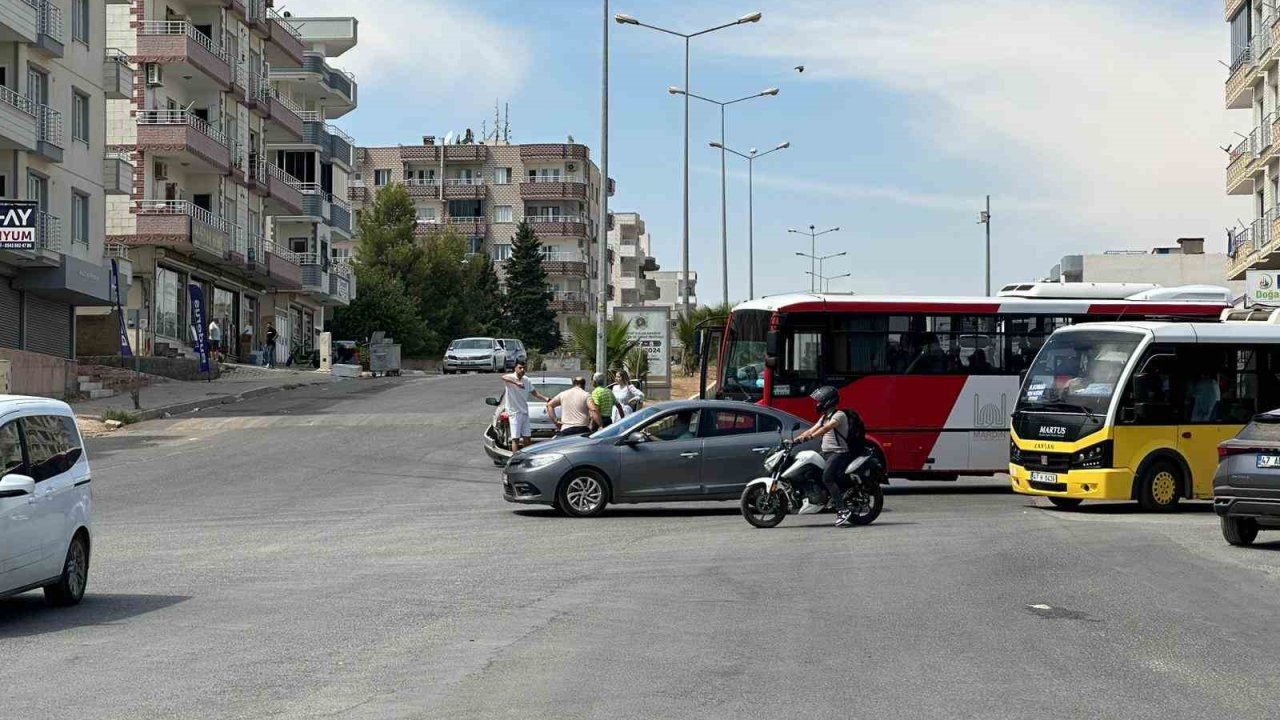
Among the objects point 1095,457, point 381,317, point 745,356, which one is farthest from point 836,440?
point 381,317

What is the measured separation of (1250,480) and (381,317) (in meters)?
80.2

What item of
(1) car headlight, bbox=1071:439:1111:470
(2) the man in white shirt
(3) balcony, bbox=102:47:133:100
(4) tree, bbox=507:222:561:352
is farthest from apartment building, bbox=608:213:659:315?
(1) car headlight, bbox=1071:439:1111:470

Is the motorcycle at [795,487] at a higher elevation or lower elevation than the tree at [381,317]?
lower

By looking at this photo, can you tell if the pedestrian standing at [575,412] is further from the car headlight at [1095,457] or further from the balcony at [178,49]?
the balcony at [178,49]

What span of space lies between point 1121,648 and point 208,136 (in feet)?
184

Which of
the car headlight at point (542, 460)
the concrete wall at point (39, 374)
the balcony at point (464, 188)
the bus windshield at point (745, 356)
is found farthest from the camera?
the balcony at point (464, 188)

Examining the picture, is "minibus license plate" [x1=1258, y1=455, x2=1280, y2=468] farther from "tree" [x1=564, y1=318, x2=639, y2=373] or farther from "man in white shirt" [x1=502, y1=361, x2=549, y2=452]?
"tree" [x1=564, y1=318, x2=639, y2=373]

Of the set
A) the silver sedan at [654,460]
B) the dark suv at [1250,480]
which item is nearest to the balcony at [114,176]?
the silver sedan at [654,460]

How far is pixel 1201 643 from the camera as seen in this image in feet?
33.9

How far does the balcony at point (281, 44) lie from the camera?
240 feet

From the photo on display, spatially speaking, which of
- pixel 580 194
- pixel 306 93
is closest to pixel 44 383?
pixel 306 93

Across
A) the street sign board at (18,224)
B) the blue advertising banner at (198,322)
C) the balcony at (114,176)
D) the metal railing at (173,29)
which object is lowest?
the blue advertising banner at (198,322)

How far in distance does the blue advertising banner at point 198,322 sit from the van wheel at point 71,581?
42629 mm

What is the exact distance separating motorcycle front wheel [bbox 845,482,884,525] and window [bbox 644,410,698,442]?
2444 millimetres
